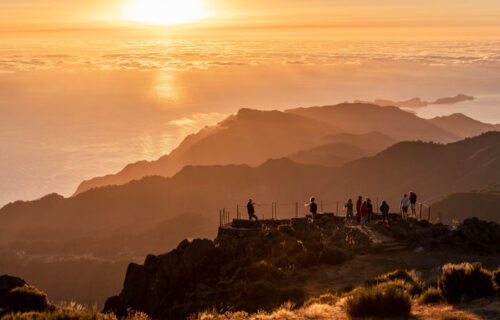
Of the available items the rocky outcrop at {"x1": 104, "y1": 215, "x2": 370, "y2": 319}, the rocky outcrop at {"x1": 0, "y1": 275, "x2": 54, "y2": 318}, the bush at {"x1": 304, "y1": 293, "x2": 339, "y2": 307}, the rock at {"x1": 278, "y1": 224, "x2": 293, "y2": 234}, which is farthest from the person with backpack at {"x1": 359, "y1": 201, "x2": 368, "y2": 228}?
the rocky outcrop at {"x1": 0, "y1": 275, "x2": 54, "y2": 318}

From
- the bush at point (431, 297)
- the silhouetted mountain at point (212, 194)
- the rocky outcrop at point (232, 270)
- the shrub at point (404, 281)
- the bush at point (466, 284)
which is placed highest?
the bush at point (466, 284)

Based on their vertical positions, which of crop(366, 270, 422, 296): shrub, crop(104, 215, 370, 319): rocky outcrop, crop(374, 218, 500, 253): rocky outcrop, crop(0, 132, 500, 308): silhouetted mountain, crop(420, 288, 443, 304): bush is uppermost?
crop(420, 288, 443, 304): bush

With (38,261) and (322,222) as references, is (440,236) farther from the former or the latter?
(38,261)

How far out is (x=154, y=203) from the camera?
16200 cm

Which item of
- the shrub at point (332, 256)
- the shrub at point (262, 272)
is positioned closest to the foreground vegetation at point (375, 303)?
the shrub at point (262, 272)

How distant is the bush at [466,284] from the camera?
13.4 m

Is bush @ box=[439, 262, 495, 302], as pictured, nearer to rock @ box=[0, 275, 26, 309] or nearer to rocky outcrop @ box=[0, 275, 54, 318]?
rocky outcrop @ box=[0, 275, 54, 318]

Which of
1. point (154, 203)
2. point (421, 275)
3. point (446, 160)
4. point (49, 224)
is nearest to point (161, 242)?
point (154, 203)

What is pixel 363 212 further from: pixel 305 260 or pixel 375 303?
pixel 375 303

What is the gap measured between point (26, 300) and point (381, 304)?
977 cm

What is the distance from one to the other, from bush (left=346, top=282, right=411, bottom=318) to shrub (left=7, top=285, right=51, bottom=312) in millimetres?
8510

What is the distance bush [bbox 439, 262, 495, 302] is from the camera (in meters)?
13.4

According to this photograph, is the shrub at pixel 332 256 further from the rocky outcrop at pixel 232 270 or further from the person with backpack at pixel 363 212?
the person with backpack at pixel 363 212

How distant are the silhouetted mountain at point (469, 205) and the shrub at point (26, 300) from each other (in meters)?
84.5
